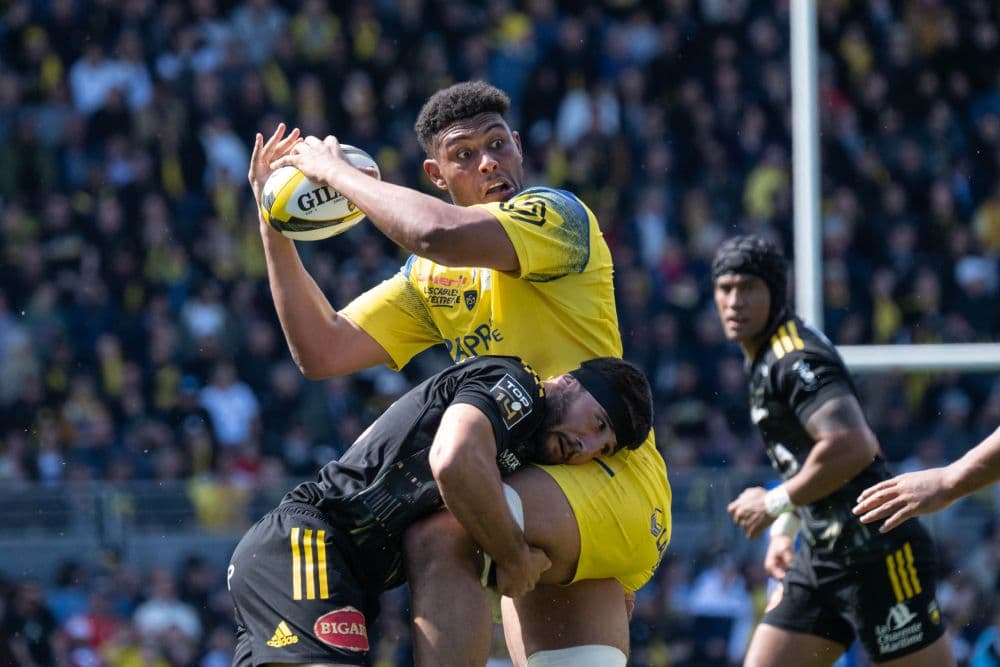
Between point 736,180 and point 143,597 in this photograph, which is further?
point 736,180

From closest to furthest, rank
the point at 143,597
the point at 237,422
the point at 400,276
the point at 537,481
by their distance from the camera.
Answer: the point at 537,481 → the point at 400,276 → the point at 143,597 → the point at 237,422

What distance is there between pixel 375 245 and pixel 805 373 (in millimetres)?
7179

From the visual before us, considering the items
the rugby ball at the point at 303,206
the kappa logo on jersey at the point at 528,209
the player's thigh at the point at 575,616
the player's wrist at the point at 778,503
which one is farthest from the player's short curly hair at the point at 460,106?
the player's wrist at the point at 778,503

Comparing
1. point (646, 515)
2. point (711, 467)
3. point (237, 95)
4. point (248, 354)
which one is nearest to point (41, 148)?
point (237, 95)

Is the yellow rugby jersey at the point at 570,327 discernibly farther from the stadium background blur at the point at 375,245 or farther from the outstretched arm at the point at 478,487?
the stadium background blur at the point at 375,245

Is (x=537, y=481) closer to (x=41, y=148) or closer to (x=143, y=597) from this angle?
(x=143, y=597)

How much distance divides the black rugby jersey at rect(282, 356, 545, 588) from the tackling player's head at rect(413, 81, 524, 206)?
27.7 inches

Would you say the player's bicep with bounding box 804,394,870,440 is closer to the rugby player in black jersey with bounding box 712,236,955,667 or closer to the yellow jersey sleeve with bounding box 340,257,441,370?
the rugby player in black jersey with bounding box 712,236,955,667

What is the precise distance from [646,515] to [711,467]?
7.41m

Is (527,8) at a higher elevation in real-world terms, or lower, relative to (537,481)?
higher

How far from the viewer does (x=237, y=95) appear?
13305 mm

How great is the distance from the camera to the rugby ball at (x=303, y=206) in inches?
172

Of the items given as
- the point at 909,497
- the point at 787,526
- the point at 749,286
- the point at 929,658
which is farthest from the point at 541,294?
the point at 929,658

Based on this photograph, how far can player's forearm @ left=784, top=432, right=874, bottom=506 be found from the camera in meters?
5.60
